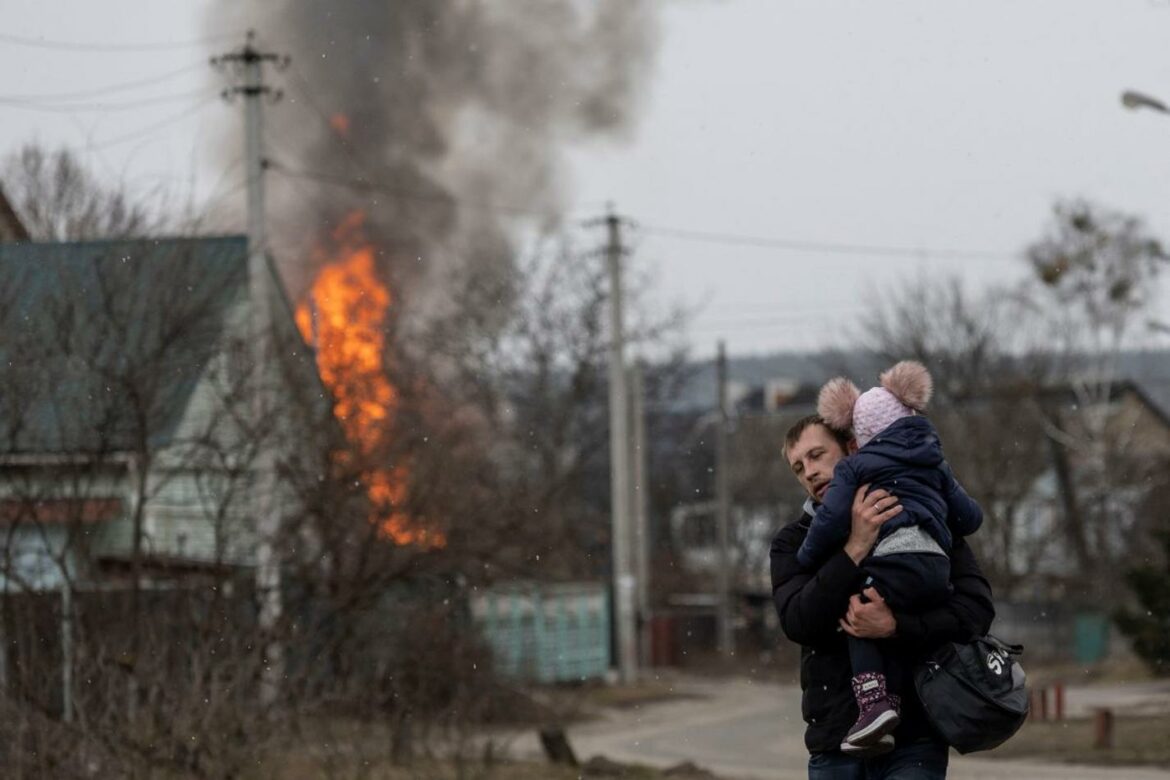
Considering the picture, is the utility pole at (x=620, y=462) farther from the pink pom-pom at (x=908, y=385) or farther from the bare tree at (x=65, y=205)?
the pink pom-pom at (x=908, y=385)

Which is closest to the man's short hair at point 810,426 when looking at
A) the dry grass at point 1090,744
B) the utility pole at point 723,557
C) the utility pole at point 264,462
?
the utility pole at point 264,462

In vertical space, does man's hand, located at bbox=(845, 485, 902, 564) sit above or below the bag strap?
above

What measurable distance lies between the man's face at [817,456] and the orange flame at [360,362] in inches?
379

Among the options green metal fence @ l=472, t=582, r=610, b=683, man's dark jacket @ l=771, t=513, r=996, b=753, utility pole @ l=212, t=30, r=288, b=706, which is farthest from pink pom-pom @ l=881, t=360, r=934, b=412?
green metal fence @ l=472, t=582, r=610, b=683

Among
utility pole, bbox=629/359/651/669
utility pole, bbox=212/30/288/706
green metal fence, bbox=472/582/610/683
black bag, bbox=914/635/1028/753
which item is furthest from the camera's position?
utility pole, bbox=629/359/651/669

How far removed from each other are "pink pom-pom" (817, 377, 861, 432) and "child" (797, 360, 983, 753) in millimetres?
103

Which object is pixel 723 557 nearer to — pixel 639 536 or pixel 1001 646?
pixel 639 536

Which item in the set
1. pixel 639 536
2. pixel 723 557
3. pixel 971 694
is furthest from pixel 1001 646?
pixel 723 557

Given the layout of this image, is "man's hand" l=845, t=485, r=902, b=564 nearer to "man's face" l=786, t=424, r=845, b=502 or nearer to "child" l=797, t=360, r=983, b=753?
"child" l=797, t=360, r=983, b=753

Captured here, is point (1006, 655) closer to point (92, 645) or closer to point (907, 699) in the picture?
point (907, 699)

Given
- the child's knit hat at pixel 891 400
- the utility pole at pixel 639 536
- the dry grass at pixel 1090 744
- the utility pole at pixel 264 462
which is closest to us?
the child's knit hat at pixel 891 400

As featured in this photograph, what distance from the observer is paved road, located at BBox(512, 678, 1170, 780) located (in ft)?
48.1

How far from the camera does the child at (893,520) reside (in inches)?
160

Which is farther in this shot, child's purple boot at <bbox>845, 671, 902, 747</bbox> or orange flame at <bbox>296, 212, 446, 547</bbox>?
orange flame at <bbox>296, 212, 446, 547</bbox>
